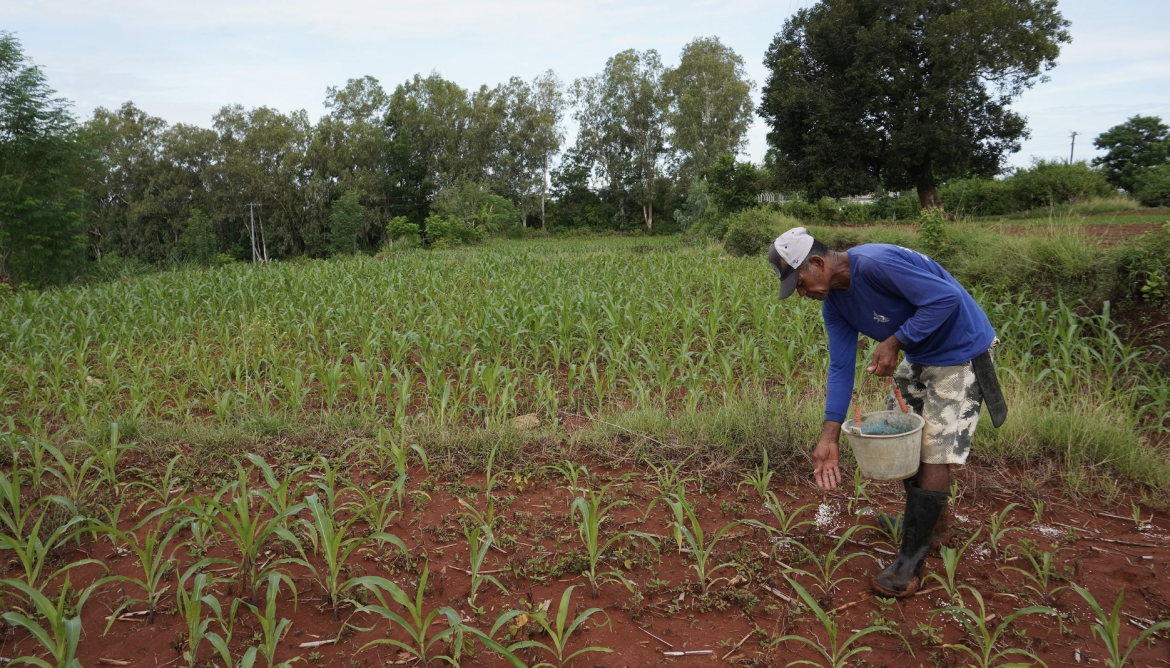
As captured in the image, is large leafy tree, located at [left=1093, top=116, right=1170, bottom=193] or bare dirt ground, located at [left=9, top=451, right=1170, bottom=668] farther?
large leafy tree, located at [left=1093, top=116, right=1170, bottom=193]

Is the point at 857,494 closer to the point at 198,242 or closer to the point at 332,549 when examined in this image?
the point at 332,549

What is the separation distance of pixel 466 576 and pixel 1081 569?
2597 millimetres

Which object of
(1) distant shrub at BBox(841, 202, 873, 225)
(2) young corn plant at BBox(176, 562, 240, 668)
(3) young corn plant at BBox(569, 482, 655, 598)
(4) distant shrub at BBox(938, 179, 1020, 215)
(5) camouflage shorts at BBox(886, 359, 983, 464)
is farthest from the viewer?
(1) distant shrub at BBox(841, 202, 873, 225)

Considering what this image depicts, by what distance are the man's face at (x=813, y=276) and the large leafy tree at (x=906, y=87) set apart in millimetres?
17224

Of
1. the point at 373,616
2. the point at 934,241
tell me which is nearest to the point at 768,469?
the point at 373,616

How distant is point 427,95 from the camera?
42531mm

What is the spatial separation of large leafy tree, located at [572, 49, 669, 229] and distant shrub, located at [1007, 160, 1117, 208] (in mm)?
23423

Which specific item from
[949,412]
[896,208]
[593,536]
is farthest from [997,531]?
[896,208]

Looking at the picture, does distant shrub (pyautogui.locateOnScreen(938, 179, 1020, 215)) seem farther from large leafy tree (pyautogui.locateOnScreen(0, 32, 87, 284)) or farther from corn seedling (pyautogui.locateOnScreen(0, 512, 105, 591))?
large leafy tree (pyautogui.locateOnScreen(0, 32, 87, 284))

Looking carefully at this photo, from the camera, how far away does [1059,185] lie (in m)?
16.7

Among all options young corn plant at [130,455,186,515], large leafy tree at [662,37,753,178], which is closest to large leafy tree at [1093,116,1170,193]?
large leafy tree at [662,37,753,178]

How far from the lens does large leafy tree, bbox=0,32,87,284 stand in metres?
22.8

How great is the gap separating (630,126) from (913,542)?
39709mm

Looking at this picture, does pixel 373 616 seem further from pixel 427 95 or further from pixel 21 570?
pixel 427 95
